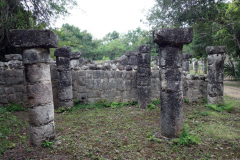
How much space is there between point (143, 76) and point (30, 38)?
487 cm

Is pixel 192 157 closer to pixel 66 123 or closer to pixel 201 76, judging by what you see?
pixel 66 123

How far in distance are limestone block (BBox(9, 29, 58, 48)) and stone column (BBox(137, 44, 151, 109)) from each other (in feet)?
14.3

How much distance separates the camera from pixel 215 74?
7.28 m

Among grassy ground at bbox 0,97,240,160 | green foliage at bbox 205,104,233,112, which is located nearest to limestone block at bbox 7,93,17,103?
grassy ground at bbox 0,97,240,160

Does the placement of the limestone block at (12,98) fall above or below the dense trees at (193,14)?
below

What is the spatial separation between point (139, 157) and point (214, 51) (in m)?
5.95

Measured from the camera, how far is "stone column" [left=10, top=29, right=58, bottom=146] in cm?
377

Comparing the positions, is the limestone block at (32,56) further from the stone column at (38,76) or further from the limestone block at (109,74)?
the limestone block at (109,74)

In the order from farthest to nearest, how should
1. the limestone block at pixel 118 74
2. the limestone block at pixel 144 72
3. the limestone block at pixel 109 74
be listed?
the limestone block at pixel 118 74
the limestone block at pixel 109 74
the limestone block at pixel 144 72

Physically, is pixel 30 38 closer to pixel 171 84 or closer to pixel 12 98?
pixel 171 84

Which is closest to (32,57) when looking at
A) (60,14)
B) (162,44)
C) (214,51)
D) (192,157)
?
(162,44)

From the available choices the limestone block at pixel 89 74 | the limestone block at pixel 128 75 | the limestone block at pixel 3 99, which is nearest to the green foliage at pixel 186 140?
the limestone block at pixel 128 75

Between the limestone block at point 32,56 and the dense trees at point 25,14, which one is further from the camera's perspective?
the dense trees at point 25,14

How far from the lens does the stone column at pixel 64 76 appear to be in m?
6.99
